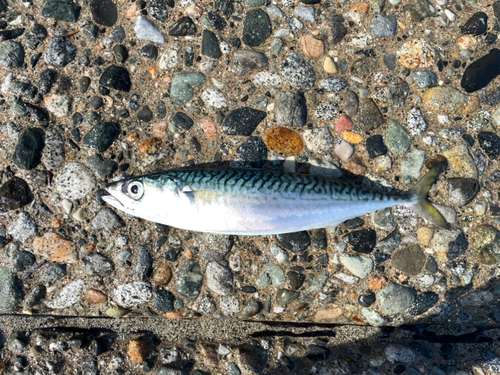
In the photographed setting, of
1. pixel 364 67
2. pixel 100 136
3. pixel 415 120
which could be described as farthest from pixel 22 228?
pixel 415 120

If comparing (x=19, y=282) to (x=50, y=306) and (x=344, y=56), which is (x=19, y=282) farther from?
(x=344, y=56)

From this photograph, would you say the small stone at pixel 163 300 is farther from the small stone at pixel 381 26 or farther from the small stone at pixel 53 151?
the small stone at pixel 381 26

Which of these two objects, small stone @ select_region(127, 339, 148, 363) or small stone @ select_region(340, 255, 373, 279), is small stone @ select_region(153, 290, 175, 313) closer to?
small stone @ select_region(127, 339, 148, 363)

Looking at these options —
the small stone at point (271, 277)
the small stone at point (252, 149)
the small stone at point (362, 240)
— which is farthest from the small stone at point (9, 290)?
the small stone at point (362, 240)

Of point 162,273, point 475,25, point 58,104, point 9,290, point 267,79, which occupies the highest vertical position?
point 475,25

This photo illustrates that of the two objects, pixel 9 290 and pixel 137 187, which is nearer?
pixel 137 187

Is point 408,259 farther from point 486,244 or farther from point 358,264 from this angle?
point 486,244

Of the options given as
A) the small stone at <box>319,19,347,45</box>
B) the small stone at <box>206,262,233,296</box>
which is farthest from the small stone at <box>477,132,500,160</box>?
the small stone at <box>206,262,233,296</box>
